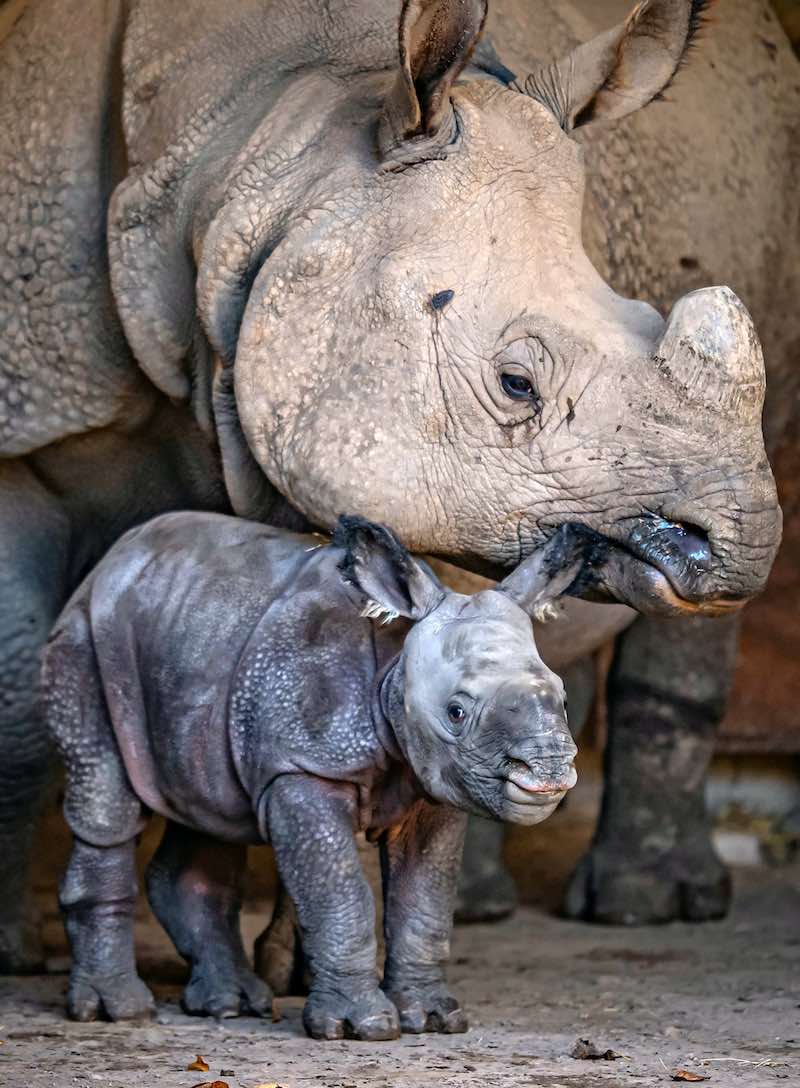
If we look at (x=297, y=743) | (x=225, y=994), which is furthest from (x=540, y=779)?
(x=225, y=994)

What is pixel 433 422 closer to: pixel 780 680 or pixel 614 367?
pixel 614 367

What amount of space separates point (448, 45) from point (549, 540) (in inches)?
47.5

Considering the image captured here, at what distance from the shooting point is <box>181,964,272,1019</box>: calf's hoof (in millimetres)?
5027

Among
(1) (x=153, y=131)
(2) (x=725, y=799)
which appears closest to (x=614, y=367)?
(1) (x=153, y=131)

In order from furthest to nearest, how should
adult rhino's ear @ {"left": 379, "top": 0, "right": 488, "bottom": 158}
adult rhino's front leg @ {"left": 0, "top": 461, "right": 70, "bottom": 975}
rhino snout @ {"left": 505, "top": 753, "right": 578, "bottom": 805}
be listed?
adult rhino's front leg @ {"left": 0, "top": 461, "right": 70, "bottom": 975}
adult rhino's ear @ {"left": 379, "top": 0, "right": 488, "bottom": 158}
rhino snout @ {"left": 505, "top": 753, "right": 578, "bottom": 805}

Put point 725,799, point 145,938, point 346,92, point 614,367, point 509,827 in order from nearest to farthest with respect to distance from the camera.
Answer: point 614,367, point 346,92, point 145,938, point 509,827, point 725,799

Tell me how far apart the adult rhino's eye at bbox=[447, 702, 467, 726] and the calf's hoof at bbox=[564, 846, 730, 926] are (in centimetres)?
282

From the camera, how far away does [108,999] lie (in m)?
5.00

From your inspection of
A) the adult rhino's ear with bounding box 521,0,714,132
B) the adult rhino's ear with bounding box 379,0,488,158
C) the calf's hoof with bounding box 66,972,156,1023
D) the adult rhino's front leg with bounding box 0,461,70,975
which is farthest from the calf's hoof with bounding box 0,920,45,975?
the adult rhino's ear with bounding box 521,0,714,132

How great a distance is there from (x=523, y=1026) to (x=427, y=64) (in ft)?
7.47

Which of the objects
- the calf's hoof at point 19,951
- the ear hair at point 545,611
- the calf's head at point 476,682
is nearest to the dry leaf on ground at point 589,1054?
the calf's head at point 476,682

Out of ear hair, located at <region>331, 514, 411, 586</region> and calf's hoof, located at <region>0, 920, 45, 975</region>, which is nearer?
ear hair, located at <region>331, 514, 411, 586</region>

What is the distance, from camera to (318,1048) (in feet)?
15.0

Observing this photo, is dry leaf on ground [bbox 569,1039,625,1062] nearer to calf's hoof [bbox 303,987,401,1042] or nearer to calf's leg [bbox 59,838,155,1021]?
calf's hoof [bbox 303,987,401,1042]
